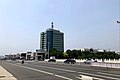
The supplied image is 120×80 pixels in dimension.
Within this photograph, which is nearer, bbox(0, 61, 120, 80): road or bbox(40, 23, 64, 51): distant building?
bbox(0, 61, 120, 80): road

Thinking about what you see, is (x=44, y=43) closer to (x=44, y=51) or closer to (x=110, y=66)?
(x=44, y=51)

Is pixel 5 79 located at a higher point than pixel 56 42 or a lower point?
lower

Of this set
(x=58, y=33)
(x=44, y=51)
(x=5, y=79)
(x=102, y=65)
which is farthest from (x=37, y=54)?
(x=5, y=79)

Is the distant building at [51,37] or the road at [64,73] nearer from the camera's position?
the road at [64,73]

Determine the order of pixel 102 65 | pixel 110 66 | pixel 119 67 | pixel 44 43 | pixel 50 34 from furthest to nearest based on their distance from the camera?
1. pixel 44 43
2. pixel 50 34
3. pixel 102 65
4. pixel 110 66
5. pixel 119 67

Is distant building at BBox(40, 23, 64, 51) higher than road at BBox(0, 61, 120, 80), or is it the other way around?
distant building at BBox(40, 23, 64, 51)

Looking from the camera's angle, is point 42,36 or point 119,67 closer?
point 119,67

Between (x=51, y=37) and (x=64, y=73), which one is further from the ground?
(x=51, y=37)

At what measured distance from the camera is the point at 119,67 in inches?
1693

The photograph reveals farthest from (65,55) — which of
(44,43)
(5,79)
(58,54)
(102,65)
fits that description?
(5,79)

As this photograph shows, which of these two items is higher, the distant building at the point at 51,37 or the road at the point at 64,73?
the distant building at the point at 51,37

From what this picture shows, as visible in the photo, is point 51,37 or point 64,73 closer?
point 64,73

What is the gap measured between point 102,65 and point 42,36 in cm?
14333

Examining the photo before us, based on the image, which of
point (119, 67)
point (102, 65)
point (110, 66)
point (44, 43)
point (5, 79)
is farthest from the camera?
point (44, 43)
